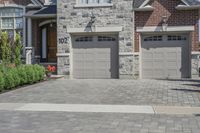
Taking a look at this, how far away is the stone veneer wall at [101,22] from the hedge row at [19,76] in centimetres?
257

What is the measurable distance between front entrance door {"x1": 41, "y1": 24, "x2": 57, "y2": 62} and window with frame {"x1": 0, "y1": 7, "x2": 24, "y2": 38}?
5.47 ft

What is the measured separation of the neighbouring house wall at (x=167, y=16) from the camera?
20.4 m

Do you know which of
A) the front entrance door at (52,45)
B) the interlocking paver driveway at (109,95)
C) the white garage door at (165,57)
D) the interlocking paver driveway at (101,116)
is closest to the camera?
the interlocking paver driveway at (101,116)

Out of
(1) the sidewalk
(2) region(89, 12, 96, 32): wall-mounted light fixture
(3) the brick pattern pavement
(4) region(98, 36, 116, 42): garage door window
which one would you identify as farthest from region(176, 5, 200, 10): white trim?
(3) the brick pattern pavement

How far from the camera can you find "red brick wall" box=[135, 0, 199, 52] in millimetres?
20422

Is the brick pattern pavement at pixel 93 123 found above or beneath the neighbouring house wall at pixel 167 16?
beneath

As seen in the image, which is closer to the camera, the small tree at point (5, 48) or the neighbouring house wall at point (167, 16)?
the neighbouring house wall at point (167, 16)

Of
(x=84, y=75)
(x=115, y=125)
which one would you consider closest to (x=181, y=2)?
(x=84, y=75)

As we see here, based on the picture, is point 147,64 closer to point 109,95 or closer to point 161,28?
point 161,28

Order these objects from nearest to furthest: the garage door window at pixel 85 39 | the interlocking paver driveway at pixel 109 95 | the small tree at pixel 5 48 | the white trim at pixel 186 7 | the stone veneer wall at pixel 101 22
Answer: the interlocking paver driveway at pixel 109 95, the white trim at pixel 186 7, the stone veneer wall at pixel 101 22, the garage door window at pixel 85 39, the small tree at pixel 5 48

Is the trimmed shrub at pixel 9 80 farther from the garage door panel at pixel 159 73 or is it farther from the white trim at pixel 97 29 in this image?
the garage door panel at pixel 159 73

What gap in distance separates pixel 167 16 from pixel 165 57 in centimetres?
241

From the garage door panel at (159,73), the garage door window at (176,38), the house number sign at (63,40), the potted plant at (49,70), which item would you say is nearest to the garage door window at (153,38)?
the garage door window at (176,38)

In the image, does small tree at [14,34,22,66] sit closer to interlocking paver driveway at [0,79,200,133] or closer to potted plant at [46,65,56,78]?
potted plant at [46,65,56,78]
